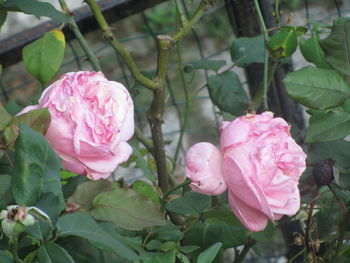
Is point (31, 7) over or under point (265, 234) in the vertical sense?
over

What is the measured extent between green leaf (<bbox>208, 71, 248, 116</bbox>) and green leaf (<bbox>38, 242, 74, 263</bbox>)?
585 mm

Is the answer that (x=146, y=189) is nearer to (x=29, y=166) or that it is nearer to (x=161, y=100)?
(x=161, y=100)

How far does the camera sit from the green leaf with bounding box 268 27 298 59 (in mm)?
956

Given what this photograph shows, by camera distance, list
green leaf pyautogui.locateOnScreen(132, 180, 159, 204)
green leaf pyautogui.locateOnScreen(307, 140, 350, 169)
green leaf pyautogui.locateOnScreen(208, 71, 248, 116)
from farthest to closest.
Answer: green leaf pyautogui.locateOnScreen(208, 71, 248, 116) < green leaf pyautogui.locateOnScreen(132, 180, 159, 204) < green leaf pyautogui.locateOnScreen(307, 140, 350, 169)

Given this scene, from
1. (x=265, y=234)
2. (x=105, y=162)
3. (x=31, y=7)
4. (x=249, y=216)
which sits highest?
Answer: (x=31, y=7)

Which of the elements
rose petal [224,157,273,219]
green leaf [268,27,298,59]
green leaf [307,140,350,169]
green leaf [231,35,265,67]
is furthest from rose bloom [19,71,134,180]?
green leaf [231,35,265,67]

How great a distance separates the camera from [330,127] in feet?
2.39

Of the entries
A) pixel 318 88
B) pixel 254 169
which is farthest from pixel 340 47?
pixel 254 169

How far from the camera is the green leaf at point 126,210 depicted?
64 cm

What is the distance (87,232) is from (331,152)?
1.05 feet

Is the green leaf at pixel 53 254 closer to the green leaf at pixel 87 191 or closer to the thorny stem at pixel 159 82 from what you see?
the green leaf at pixel 87 191

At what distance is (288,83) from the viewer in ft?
2.42

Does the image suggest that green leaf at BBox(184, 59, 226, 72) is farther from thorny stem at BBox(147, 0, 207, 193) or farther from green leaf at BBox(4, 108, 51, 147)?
green leaf at BBox(4, 108, 51, 147)

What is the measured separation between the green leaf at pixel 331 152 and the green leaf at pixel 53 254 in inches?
13.1
